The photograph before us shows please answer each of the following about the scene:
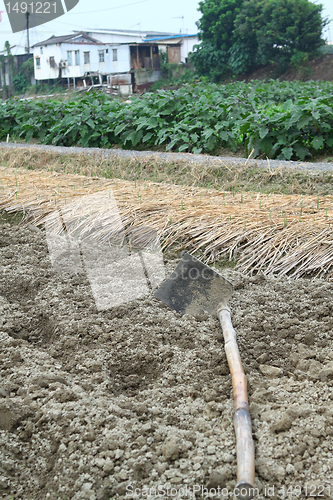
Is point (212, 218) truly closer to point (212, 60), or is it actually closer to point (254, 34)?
point (254, 34)

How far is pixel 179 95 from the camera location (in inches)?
208

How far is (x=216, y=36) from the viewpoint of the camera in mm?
22250

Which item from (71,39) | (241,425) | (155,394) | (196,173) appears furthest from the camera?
(71,39)

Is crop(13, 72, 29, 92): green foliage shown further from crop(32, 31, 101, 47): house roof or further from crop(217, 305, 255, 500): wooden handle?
crop(217, 305, 255, 500): wooden handle

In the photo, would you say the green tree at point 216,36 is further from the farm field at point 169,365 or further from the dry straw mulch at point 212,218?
the farm field at point 169,365

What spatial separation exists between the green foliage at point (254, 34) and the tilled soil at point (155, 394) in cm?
2154

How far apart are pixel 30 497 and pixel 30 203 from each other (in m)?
2.27

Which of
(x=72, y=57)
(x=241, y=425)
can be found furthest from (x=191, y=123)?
(x=72, y=57)

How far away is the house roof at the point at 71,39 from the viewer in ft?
69.6

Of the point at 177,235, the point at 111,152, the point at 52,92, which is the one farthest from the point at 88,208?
the point at 52,92

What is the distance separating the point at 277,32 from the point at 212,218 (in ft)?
69.5

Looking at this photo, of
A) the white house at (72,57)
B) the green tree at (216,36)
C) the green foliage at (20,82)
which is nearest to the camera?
the white house at (72,57)

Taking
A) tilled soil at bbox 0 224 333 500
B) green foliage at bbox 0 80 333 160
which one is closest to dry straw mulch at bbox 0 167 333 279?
tilled soil at bbox 0 224 333 500

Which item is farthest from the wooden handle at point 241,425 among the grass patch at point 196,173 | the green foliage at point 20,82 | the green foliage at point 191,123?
the green foliage at point 20,82
